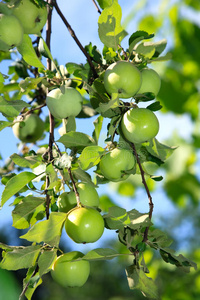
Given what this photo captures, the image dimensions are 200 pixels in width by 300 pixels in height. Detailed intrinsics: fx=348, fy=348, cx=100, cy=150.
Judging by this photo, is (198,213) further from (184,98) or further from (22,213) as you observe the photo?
(22,213)

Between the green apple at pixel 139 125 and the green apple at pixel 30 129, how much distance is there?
1.60ft

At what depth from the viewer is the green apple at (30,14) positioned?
611mm

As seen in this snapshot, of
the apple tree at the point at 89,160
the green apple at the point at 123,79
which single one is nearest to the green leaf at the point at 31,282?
the apple tree at the point at 89,160

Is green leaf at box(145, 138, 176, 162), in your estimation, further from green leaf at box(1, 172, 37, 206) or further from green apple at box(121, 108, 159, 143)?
green leaf at box(1, 172, 37, 206)

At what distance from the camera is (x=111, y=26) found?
61 cm

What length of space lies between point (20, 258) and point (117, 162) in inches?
9.3

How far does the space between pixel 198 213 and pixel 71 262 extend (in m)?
7.24

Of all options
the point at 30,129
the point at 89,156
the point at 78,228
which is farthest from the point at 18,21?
the point at 30,129

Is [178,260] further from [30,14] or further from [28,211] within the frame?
[30,14]

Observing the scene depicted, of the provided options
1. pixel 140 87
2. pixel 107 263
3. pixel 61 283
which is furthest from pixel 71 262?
pixel 107 263

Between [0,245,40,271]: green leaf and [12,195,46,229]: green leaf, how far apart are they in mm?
63

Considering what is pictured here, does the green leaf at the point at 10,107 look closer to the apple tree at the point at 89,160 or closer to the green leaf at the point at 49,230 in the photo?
the apple tree at the point at 89,160

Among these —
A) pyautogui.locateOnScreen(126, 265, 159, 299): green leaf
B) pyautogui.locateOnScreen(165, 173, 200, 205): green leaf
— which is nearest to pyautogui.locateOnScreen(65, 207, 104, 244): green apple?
pyautogui.locateOnScreen(126, 265, 159, 299): green leaf

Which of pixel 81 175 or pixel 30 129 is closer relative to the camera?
pixel 81 175
